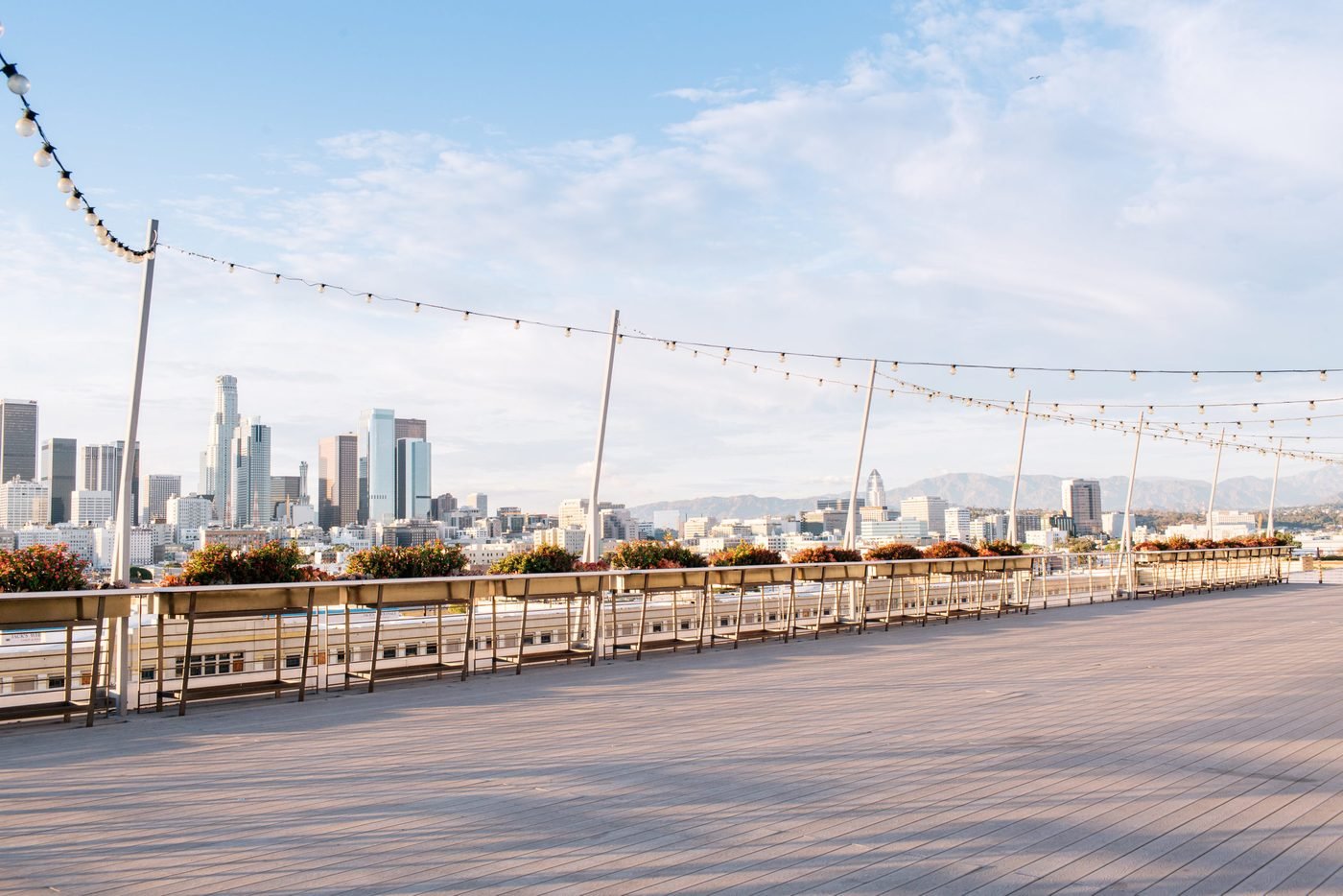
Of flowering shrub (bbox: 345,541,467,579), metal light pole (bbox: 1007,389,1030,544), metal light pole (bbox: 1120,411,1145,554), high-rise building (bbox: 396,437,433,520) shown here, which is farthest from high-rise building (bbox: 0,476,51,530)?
metal light pole (bbox: 1120,411,1145,554)

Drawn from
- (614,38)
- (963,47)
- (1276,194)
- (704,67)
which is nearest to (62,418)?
(614,38)

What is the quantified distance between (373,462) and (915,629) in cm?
2504

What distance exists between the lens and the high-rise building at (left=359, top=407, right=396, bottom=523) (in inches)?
1200

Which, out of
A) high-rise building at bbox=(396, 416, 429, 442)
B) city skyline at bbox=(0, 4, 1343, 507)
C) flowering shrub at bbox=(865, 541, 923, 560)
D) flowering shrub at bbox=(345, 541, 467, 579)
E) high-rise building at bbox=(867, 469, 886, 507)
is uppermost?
city skyline at bbox=(0, 4, 1343, 507)

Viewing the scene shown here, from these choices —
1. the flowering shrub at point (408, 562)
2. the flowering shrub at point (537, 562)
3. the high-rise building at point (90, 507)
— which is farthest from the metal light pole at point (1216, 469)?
the high-rise building at point (90, 507)

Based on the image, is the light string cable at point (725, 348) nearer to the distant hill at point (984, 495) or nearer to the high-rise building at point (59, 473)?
the distant hill at point (984, 495)

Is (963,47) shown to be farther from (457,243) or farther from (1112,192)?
(457,243)

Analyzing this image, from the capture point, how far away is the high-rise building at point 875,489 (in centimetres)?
3055

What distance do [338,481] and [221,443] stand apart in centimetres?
608

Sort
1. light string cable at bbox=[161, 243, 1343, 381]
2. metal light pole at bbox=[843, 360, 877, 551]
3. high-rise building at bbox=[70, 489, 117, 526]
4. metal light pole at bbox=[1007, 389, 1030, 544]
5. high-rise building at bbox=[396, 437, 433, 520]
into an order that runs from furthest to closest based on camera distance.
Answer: high-rise building at bbox=[396, 437, 433, 520]
metal light pole at bbox=[1007, 389, 1030, 544]
metal light pole at bbox=[843, 360, 877, 551]
light string cable at bbox=[161, 243, 1343, 381]
high-rise building at bbox=[70, 489, 117, 526]

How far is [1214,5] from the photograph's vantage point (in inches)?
430

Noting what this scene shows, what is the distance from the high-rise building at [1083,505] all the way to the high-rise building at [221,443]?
47.9 meters

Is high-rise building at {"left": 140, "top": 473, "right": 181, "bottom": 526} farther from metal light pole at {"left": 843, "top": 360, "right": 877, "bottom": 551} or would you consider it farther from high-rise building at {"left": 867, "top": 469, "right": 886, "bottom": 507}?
high-rise building at {"left": 867, "top": 469, "right": 886, "bottom": 507}

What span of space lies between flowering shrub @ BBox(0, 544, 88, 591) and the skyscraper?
12.6 m
